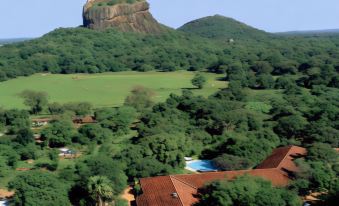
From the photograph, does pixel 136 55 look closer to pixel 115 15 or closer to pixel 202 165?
pixel 115 15

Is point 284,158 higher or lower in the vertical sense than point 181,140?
lower

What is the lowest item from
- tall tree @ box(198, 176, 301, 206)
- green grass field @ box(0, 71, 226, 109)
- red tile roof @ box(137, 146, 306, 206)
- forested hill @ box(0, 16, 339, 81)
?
green grass field @ box(0, 71, 226, 109)

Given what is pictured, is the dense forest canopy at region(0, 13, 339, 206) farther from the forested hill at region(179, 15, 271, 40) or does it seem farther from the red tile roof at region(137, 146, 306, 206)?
the forested hill at region(179, 15, 271, 40)

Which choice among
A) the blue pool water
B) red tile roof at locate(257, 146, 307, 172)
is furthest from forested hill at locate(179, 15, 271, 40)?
red tile roof at locate(257, 146, 307, 172)

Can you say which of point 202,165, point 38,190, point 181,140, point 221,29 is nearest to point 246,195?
point 38,190

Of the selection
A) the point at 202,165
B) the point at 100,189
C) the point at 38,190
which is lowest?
the point at 202,165

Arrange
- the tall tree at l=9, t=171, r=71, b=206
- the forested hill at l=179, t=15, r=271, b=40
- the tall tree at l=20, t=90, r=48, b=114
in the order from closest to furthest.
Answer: the tall tree at l=9, t=171, r=71, b=206 → the tall tree at l=20, t=90, r=48, b=114 → the forested hill at l=179, t=15, r=271, b=40

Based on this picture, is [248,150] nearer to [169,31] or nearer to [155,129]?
[155,129]
